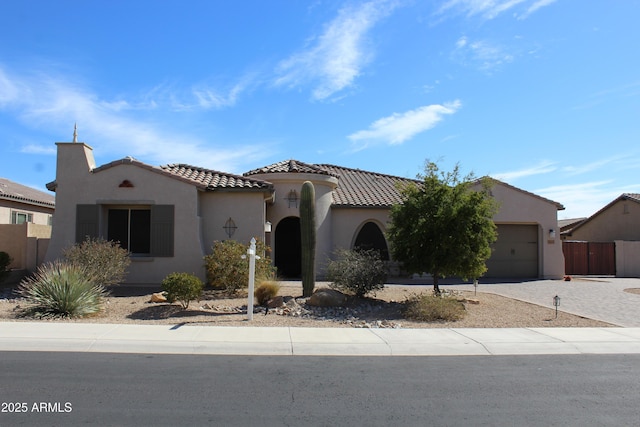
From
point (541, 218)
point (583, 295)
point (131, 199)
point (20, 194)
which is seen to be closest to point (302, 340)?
point (131, 199)

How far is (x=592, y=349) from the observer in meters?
9.23

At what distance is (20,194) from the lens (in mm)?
26672

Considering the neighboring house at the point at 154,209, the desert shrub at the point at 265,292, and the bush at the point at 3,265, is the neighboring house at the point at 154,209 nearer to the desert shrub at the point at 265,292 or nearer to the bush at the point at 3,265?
the bush at the point at 3,265

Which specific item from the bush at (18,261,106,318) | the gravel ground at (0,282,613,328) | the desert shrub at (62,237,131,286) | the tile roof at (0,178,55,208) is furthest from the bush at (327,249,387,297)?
the tile roof at (0,178,55,208)

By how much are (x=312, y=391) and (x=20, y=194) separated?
25958 millimetres

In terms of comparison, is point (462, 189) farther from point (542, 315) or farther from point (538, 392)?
point (538, 392)

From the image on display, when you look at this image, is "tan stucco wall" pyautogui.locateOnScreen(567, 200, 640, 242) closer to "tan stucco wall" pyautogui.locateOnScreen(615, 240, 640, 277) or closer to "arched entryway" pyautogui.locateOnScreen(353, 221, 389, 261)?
"tan stucco wall" pyautogui.locateOnScreen(615, 240, 640, 277)

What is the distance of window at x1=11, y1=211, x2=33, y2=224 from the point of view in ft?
83.8

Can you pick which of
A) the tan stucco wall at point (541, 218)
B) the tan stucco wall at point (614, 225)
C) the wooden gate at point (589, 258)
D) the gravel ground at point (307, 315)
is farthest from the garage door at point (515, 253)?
the tan stucco wall at point (614, 225)

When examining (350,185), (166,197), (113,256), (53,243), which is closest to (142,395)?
(113,256)

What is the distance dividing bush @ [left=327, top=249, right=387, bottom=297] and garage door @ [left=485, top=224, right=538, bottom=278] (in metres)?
11.1

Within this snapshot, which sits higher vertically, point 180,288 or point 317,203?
point 317,203

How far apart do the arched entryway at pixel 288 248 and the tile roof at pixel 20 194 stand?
45.7 feet

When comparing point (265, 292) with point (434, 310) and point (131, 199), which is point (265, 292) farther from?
point (131, 199)
